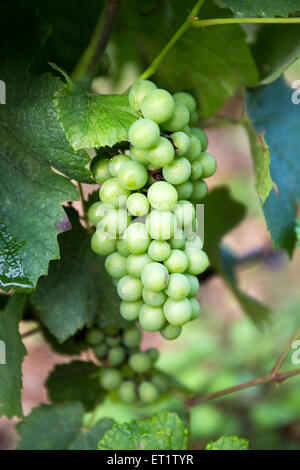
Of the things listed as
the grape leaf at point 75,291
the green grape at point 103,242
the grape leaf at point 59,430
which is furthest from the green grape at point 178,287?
the grape leaf at point 59,430

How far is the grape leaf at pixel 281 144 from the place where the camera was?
870mm

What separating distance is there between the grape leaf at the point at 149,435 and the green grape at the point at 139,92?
1.47ft

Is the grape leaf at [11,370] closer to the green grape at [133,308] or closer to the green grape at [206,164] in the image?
the green grape at [133,308]

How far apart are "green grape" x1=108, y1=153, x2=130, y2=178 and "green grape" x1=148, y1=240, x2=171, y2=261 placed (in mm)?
102

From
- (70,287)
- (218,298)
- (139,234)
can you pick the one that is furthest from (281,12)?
(218,298)

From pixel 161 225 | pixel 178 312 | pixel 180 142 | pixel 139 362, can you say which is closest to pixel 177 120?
pixel 180 142

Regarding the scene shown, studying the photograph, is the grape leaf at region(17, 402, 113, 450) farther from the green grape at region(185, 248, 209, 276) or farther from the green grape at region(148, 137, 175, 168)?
the green grape at region(148, 137, 175, 168)

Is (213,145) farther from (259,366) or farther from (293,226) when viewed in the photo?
(293,226)

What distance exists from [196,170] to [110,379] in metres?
0.47

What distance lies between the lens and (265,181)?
0.74 meters

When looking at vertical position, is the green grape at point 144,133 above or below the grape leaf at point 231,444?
above

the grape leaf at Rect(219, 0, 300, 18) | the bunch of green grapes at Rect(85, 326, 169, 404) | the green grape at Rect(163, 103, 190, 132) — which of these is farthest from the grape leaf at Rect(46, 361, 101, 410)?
the grape leaf at Rect(219, 0, 300, 18)

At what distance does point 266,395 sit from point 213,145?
6.21 ft

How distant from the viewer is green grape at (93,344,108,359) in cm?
94
